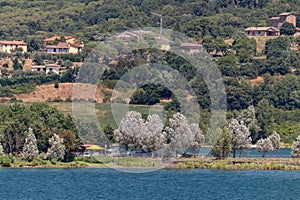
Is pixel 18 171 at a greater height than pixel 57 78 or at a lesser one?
lesser

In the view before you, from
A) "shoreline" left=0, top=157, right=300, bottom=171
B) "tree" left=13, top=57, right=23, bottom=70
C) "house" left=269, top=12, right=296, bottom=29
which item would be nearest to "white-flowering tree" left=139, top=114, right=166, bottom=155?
"shoreline" left=0, top=157, right=300, bottom=171

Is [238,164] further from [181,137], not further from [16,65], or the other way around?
[16,65]

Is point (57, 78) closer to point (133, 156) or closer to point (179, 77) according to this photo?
point (179, 77)

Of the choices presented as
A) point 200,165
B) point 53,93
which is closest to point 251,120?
point 53,93

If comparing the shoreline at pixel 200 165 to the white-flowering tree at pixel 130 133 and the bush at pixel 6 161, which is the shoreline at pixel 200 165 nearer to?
the bush at pixel 6 161

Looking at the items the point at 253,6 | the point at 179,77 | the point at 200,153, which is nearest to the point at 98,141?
the point at 200,153

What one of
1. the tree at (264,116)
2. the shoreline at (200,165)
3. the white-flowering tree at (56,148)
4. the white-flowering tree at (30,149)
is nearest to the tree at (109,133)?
the shoreline at (200,165)

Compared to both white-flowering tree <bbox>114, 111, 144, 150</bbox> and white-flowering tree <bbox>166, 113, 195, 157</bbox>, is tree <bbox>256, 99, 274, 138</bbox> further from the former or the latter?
white-flowering tree <bbox>114, 111, 144, 150</bbox>
